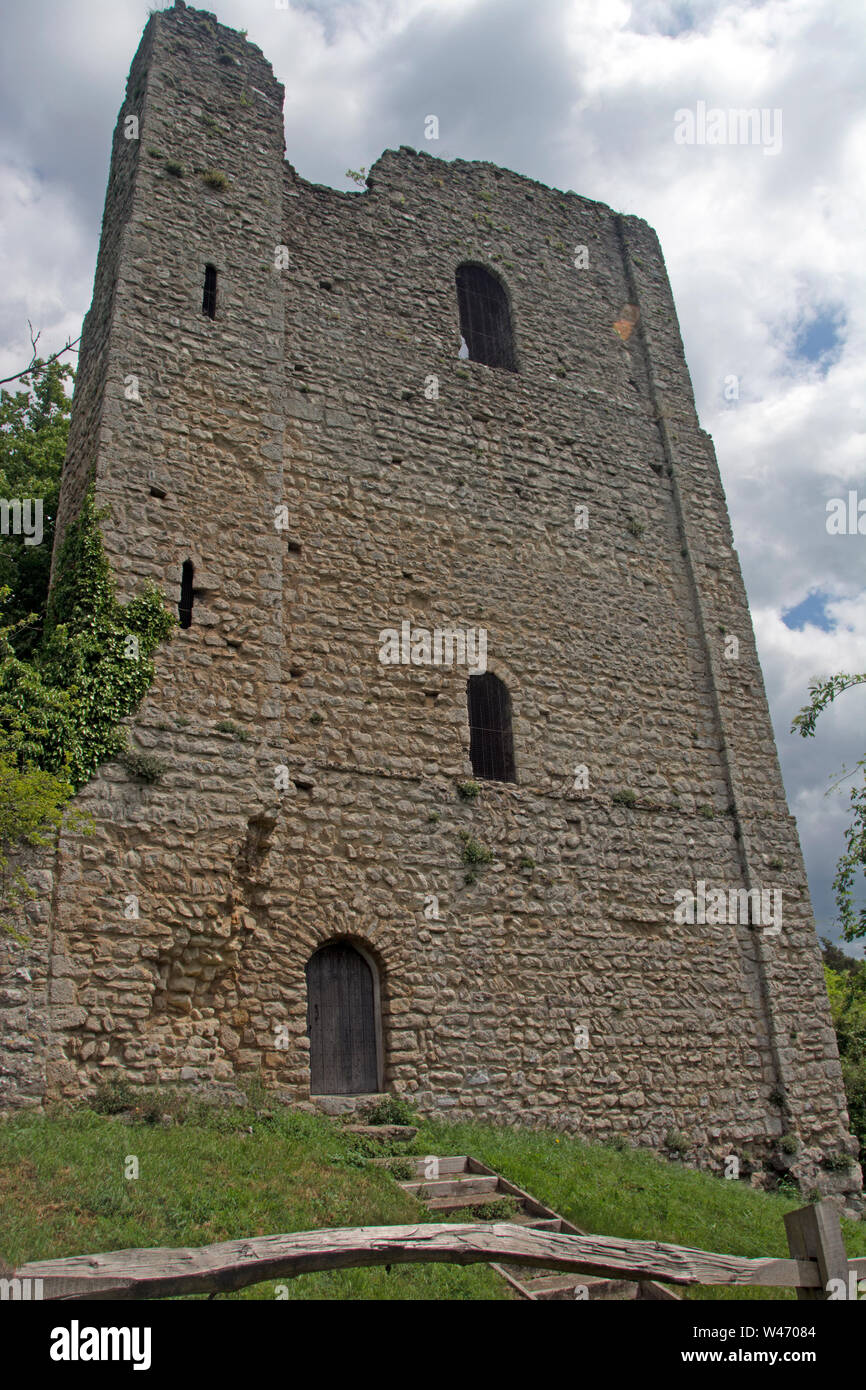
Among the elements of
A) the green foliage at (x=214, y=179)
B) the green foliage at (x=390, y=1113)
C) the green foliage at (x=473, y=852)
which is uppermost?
the green foliage at (x=214, y=179)

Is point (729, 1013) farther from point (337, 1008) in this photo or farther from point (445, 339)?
point (445, 339)

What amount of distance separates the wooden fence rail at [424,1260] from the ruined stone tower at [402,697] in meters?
4.29

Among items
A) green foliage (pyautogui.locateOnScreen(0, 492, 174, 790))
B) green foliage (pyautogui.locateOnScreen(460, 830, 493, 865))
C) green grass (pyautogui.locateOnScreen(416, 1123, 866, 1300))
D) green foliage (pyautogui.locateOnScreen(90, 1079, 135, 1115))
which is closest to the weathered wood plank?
green grass (pyautogui.locateOnScreen(416, 1123, 866, 1300))

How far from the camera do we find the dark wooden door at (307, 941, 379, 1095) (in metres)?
9.53

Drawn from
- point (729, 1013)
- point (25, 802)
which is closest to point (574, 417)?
point (729, 1013)

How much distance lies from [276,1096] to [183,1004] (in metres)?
1.24

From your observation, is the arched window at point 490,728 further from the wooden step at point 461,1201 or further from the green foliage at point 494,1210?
the green foliage at point 494,1210

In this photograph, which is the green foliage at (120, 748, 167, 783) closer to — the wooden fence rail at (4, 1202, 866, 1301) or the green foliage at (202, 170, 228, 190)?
the wooden fence rail at (4, 1202, 866, 1301)

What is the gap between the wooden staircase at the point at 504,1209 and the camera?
19.1ft

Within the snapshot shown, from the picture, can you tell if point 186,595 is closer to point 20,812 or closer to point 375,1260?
point 20,812

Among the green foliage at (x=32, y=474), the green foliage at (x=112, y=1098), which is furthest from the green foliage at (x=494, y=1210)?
the green foliage at (x=32, y=474)

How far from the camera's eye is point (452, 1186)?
761 cm

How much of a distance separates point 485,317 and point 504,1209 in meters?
12.6

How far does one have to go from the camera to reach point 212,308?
1137 centimetres
